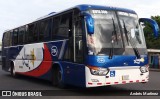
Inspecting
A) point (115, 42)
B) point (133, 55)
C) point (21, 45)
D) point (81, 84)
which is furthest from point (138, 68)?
point (21, 45)

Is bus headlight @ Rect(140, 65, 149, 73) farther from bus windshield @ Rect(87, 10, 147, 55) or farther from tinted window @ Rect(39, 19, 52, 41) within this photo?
tinted window @ Rect(39, 19, 52, 41)

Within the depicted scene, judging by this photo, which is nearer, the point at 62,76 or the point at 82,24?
the point at 82,24

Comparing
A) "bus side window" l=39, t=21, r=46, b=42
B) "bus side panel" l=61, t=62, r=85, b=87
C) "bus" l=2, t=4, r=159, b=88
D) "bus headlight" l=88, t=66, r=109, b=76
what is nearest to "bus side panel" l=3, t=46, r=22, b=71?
"bus side window" l=39, t=21, r=46, b=42

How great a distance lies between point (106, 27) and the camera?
40.3 feet

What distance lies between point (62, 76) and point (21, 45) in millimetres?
6925

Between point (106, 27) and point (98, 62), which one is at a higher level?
point (106, 27)

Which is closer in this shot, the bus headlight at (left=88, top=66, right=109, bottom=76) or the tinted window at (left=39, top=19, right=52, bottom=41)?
the bus headlight at (left=88, top=66, right=109, bottom=76)

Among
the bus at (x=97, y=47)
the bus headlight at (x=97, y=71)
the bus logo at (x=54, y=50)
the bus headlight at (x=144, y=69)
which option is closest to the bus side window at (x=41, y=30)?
the bus at (x=97, y=47)

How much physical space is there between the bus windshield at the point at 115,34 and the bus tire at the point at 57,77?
2904 millimetres

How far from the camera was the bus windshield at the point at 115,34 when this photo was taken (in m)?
11.9

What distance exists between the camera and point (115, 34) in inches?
486

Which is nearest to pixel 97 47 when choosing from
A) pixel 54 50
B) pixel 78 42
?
pixel 78 42

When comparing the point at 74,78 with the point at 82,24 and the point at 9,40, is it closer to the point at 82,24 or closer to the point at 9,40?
the point at 82,24

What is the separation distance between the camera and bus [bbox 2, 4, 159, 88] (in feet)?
38.6
